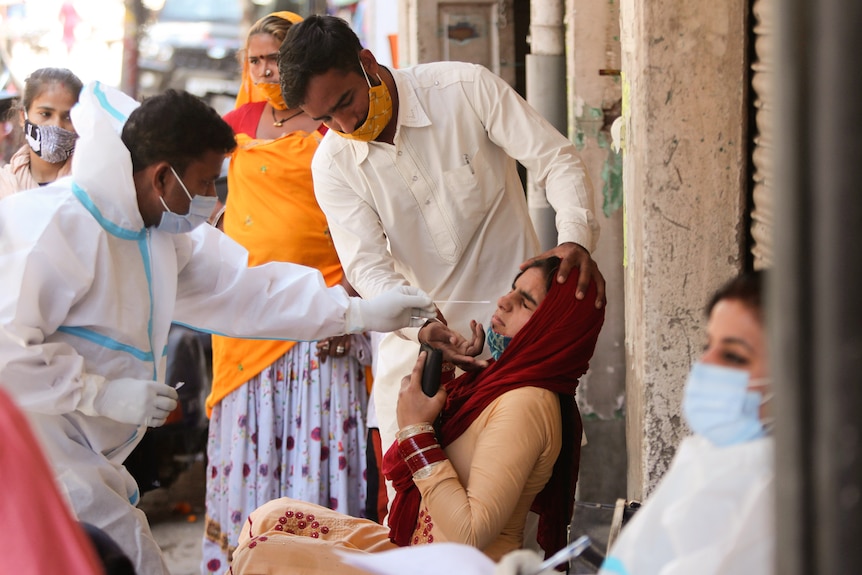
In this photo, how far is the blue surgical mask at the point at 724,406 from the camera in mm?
1392

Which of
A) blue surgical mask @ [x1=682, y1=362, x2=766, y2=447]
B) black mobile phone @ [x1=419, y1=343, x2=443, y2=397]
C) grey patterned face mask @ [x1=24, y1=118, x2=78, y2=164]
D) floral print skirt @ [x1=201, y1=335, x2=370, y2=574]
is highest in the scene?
grey patterned face mask @ [x1=24, y1=118, x2=78, y2=164]

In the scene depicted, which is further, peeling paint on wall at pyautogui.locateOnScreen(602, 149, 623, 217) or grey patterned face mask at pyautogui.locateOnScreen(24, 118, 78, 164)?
peeling paint on wall at pyautogui.locateOnScreen(602, 149, 623, 217)

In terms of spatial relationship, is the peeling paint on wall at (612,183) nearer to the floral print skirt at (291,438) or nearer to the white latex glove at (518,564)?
the floral print skirt at (291,438)

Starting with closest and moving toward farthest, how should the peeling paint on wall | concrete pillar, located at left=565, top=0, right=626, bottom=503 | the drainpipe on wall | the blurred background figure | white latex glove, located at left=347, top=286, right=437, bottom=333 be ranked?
1. white latex glove, located at left=347, top=286, right=437, bottom=333
2. concrete pillar, located at left=565, top=0, right=626, bottom=503
3. the peeling paint on wall
4. the drainpipe on wall
5. the blurred background figure

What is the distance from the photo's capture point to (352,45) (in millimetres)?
3146

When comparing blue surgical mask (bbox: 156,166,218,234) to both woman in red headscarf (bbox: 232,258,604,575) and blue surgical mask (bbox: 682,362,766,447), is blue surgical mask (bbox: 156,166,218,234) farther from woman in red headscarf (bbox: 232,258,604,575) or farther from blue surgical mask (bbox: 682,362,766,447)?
blue surgical mask (bbox: 682,362,766,447)

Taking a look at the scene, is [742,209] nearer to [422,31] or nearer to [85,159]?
[85,159]

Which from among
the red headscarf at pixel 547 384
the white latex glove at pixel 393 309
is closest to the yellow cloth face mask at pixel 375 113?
the white latex glove at pixel 393 309

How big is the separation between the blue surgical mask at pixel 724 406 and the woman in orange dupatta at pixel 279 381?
3.02 meters

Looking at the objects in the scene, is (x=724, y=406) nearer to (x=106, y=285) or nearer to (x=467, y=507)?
(x=467, y=507)

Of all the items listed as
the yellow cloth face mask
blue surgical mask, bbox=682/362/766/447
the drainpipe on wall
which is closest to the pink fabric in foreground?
blue surgical mask, bbox=682/362/766/447

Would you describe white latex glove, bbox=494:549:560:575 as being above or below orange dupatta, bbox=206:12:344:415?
below

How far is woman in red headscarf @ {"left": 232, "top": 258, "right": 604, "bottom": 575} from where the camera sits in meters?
2.42

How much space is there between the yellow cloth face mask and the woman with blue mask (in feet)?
6.14
